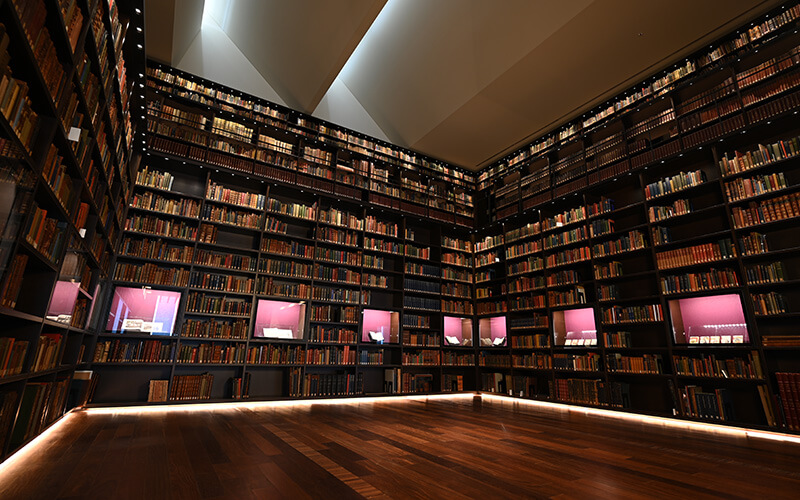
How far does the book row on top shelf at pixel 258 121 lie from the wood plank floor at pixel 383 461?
4336 mm

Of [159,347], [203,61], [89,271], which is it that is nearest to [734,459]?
[89,271]

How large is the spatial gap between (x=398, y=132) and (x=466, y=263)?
3.16 meters

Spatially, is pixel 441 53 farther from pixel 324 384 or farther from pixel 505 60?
pixel 324 384

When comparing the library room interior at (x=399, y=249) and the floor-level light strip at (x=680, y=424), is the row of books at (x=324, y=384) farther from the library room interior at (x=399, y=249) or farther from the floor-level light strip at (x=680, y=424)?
the floor-level light strip at (x=680, y=424)

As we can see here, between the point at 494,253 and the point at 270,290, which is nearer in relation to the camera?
the point at 270,290

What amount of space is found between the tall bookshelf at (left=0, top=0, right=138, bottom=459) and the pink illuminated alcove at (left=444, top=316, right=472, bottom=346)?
5.55 m

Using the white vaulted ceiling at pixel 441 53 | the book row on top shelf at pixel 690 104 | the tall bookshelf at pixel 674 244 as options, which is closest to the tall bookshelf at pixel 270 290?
the tall bookshelf at pixel 674 244

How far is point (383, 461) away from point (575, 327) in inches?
183

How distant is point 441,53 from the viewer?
614 cm

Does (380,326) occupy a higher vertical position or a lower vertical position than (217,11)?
lower

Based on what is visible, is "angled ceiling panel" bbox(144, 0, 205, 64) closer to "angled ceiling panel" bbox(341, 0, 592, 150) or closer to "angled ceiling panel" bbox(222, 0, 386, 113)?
"angled ceiling panel" bbox(222, 0, 386, 113)

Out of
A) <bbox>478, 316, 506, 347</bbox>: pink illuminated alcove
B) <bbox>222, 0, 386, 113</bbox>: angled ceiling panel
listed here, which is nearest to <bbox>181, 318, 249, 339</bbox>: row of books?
<bbox>222, 0, 386, 113</bbox>: angled ceiling panel

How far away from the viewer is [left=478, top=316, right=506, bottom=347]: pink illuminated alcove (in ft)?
23.3

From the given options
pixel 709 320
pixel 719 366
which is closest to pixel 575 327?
pixel 709 320
